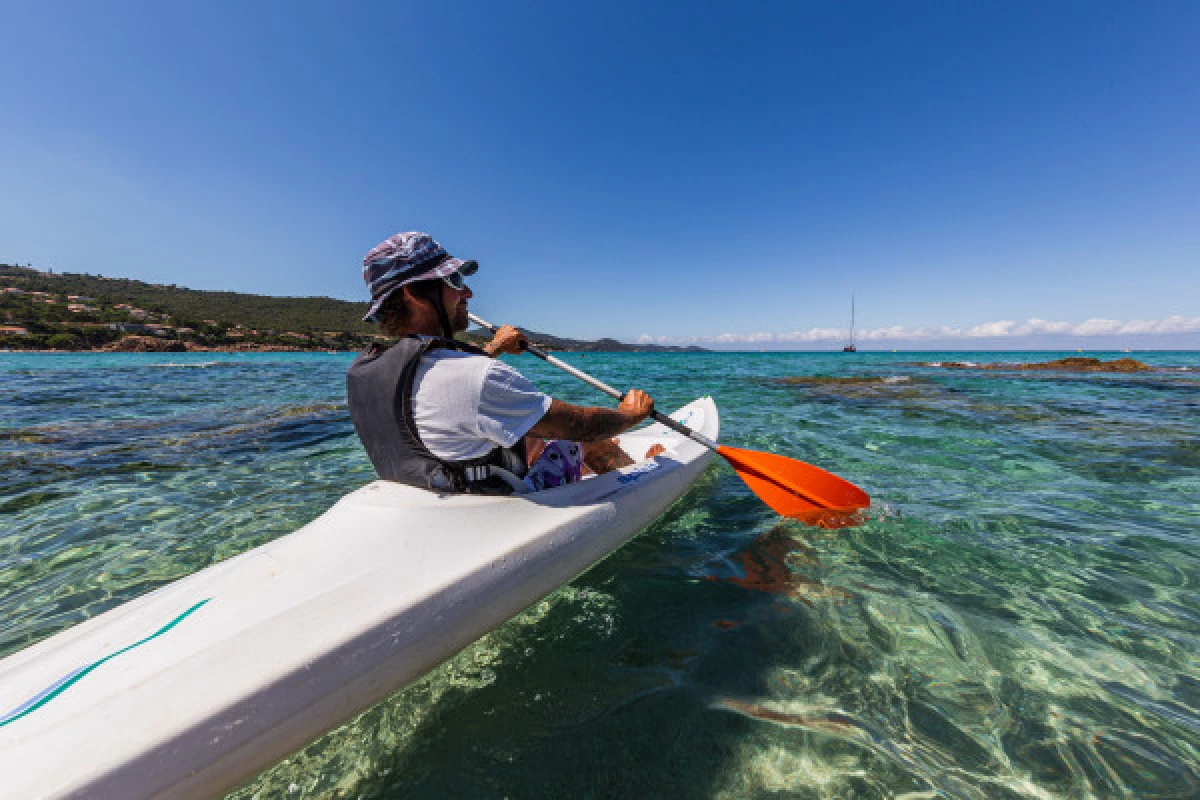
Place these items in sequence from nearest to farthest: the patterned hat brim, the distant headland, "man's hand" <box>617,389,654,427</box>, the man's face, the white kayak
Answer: the white kayak → the patterned hat brim → the man's face → "man's hand" <box>617,389,654,427</box> → the distant headland

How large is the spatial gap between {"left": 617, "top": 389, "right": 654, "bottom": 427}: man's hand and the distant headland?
2644cm

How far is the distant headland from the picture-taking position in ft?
147

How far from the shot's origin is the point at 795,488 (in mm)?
4422

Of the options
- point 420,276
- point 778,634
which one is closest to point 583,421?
point 420,276

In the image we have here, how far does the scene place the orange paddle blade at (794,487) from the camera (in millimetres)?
4379

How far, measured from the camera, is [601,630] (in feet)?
9.30

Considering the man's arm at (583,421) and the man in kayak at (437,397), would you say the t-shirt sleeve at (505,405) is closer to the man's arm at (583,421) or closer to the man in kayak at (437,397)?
the man in kayak at (437,397)

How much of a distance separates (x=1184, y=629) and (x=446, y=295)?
503 centimetres

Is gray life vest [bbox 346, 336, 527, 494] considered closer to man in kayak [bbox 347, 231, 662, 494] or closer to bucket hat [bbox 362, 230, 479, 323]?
man in kayak [bbox 347, 231, 662, 494]

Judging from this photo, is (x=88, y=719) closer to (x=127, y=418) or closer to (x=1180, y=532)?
(x=1180, y=532)

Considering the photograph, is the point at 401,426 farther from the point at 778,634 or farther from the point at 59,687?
the point at 778,634

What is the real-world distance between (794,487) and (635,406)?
6.68 ft

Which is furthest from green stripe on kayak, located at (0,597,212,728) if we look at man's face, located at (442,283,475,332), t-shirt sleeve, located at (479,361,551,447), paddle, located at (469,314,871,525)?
paddle, located at (469,314,871,525)

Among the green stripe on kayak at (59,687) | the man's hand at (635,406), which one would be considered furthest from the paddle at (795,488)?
the green stripe on kayak at (59,687)
